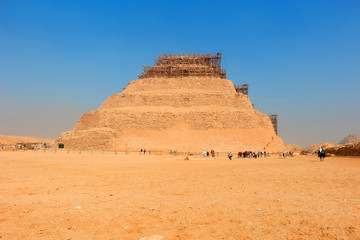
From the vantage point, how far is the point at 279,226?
5484mm

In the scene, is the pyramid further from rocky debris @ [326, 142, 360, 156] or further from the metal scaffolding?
rocky debris @ [326, 142, 360, 156]

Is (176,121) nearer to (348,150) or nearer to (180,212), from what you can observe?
(348,150)

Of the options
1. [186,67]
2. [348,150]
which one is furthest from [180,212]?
[186,67]

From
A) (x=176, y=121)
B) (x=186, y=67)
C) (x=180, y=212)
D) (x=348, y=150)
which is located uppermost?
(x=186, y=67)

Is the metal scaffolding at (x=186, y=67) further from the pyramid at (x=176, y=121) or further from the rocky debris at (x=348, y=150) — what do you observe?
the rocky debris at (x=348, y=150)

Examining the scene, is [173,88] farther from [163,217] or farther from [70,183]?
[163,217]

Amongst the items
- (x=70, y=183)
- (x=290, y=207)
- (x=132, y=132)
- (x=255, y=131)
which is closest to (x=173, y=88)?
(x=132, y=132)

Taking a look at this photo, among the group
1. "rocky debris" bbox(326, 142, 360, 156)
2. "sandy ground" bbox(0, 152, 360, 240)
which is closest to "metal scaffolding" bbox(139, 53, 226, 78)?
"rocky debris" bbox(326, 142, 360, 156)

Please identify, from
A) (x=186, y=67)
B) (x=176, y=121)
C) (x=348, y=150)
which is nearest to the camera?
(x=348, y=150)

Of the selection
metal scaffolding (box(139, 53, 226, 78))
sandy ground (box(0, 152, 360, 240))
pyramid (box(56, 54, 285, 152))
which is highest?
metal scaffolding (box(139, 53, 226, 78))

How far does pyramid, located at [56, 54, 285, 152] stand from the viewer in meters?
45.0

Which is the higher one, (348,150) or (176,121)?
(176,121)

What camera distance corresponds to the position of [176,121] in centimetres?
4922

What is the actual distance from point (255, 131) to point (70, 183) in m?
40.5
